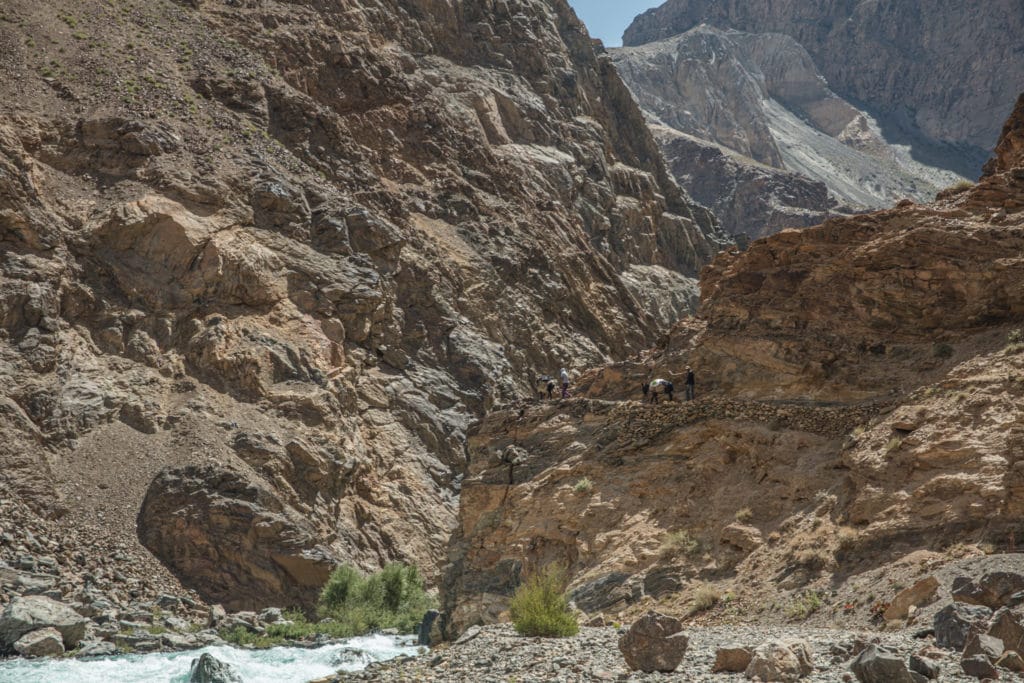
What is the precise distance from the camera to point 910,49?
16662 centimetres

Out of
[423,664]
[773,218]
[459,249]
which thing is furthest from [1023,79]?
[423,664]

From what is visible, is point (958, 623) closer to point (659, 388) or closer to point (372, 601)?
point (659, 388)

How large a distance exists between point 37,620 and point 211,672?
19.6 ft

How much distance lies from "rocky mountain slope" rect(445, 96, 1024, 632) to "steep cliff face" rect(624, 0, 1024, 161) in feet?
473

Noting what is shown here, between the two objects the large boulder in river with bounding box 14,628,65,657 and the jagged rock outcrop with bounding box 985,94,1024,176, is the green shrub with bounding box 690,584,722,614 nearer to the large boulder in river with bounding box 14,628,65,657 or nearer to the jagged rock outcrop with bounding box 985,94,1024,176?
the large boulder in river with bounding box 14,628,65,657

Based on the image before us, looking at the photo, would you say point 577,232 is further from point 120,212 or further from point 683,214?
point 120,212

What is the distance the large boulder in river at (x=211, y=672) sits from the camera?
1825cm

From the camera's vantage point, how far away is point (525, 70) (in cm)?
6969

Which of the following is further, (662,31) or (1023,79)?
(662,31)

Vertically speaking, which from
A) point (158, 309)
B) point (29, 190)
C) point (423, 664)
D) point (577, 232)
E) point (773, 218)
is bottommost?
point (423, 664)

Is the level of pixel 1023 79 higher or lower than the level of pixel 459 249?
higher

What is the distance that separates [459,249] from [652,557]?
1264 inches

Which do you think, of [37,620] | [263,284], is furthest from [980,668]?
[263,284]

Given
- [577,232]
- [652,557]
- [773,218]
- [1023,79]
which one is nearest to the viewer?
[652,557]
